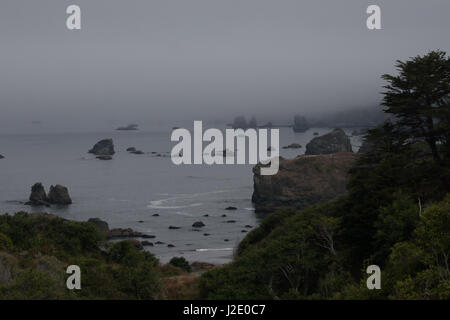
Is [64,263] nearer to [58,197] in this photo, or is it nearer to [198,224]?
[198,224]

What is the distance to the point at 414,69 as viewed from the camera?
35594 mm

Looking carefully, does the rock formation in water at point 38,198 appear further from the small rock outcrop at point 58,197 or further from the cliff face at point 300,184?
the cliff face at point 300,184

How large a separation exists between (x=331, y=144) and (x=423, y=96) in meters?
161

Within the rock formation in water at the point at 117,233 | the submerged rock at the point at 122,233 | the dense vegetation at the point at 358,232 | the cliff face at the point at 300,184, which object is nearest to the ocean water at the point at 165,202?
the rock formation in water at the point at 117,233

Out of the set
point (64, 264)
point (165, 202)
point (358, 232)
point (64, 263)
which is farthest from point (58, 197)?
point (358, 232)

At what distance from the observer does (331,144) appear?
195 m

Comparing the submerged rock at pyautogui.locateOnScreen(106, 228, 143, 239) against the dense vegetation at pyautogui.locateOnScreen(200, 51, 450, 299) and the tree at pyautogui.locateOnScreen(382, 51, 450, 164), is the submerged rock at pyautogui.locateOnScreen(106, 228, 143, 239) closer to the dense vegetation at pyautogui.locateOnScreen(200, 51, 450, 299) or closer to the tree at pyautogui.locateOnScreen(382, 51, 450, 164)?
the dense vegetation at pyautogui.locateOnScreen(200, 51, 450, 299)

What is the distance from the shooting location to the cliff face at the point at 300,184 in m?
136

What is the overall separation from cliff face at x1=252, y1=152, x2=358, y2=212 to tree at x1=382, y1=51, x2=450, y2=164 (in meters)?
96.1

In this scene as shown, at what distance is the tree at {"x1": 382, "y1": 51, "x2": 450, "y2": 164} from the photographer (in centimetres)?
3500
